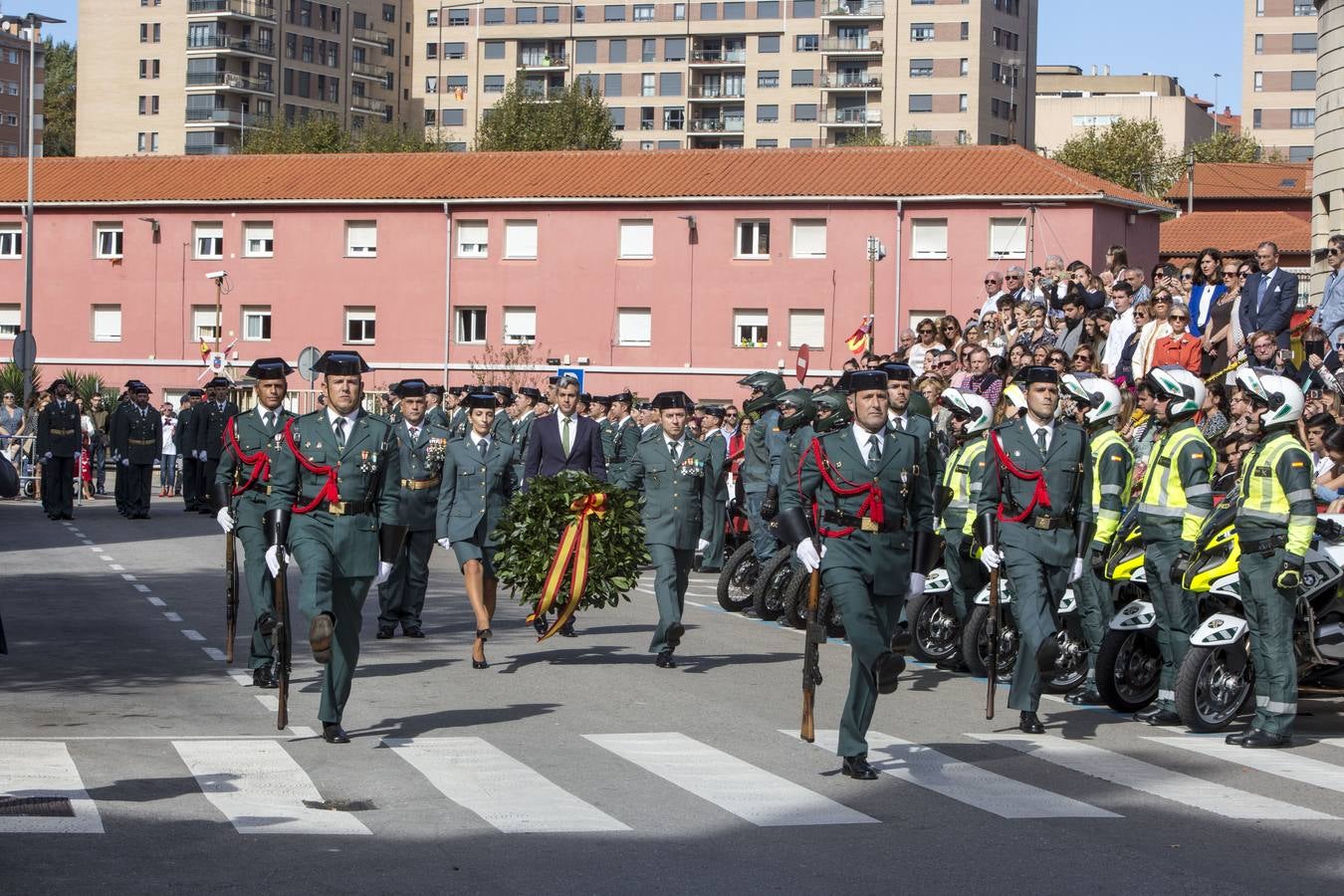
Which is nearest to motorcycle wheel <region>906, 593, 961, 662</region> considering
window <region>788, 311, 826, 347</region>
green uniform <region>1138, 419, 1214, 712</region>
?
green uniform <region>1138, 419, 1214, 712</region>

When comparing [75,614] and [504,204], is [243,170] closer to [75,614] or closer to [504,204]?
[504,204]

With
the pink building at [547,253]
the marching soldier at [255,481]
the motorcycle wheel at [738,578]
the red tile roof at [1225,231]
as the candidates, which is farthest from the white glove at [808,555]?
the red tile roof at [1225,231]

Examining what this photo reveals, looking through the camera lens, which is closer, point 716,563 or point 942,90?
point 716,563

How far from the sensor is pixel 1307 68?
12162 cm

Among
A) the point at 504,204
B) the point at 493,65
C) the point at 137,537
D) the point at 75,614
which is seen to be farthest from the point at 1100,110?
the point at 75,614

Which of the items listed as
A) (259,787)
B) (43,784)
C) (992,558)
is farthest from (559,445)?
(43,784)

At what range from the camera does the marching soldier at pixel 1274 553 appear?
11.3m

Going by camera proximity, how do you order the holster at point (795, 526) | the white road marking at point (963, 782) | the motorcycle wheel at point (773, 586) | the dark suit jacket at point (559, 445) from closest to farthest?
the white road marking at point (963, 782) → the holster at point (795, 526) → the dark suit jacket at point (559, 445) → the motorcycle wheel at point (773, 586)

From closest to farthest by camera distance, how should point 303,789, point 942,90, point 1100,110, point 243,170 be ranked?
point 303,789 < point 243,170 < point 942,90 < point 1100,110

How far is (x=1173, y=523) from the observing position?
1229 centimetres

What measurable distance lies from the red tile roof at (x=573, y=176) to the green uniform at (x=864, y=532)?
48.2 m

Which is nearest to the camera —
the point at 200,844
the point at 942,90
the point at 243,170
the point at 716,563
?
the point at 200,844

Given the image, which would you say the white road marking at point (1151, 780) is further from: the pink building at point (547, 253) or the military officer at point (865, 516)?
the pink building at point (547, 253)

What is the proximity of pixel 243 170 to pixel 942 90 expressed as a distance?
168ft
